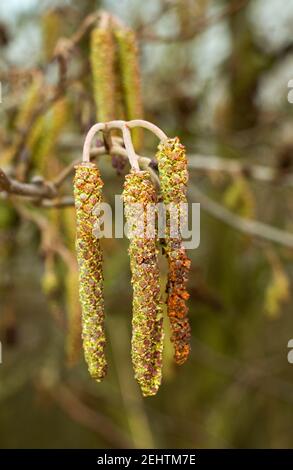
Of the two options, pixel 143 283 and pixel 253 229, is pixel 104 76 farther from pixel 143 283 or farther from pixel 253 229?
pixel 253 229

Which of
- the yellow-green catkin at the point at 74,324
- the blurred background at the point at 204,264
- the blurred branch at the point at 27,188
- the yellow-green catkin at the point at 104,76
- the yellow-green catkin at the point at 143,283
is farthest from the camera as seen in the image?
the blurred background at the point at 204,264

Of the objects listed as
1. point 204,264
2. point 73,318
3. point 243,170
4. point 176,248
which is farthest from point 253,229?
point 204,264

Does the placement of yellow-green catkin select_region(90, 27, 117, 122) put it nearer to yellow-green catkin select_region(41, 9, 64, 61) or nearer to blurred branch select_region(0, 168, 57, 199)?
blurred branch select_region(0, 168, 57, 199)

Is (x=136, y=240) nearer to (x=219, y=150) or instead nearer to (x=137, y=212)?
(x=137, y=212)

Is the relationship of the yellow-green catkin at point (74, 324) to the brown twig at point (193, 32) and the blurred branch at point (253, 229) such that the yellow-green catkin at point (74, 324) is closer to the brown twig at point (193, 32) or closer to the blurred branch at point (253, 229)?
the blurred branch at point (253, 229)

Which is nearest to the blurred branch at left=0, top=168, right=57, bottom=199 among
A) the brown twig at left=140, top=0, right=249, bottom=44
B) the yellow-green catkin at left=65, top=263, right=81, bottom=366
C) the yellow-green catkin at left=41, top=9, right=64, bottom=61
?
the yellow-green catkin at left=65, top=263, right=81, bottom=366

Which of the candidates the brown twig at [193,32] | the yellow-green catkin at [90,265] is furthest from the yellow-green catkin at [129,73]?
the brown twig at [193,32]
